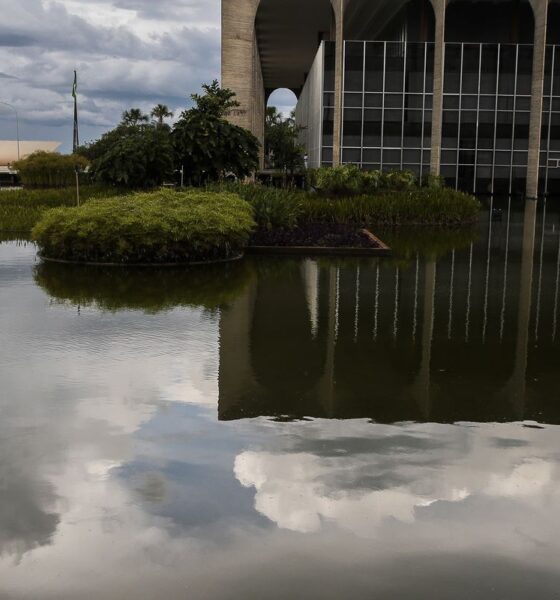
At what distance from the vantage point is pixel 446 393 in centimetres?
Result: 764

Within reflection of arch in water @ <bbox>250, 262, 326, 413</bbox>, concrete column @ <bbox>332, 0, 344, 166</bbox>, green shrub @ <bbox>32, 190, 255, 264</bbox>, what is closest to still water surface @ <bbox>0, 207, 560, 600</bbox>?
reflection of arch in water @ <bbox>250, 262, 326, 413</bbox>

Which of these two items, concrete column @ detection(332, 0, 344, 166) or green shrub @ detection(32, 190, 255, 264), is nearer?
green shrub @ detection(32, 190, 255, 264)

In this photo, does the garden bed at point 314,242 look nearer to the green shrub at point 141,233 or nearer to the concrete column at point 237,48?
the green shrub at point 141,233

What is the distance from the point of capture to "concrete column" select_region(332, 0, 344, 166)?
44.1m

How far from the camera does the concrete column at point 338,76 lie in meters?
44.1

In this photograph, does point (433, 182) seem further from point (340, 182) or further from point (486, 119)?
point (486, 119)

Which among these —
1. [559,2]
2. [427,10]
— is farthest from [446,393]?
[559,2]

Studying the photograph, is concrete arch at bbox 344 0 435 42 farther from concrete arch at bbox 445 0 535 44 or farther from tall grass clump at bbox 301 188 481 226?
tall grass clump at bbox 301 188 481 226

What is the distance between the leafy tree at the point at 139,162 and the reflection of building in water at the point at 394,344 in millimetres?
13330

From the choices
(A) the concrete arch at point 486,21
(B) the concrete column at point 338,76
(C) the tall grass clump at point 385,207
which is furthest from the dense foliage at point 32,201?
(A) the concrete arch at point 486,21

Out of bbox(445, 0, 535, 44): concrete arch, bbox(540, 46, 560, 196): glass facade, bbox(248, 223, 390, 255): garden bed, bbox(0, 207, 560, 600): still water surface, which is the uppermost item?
bbox(445, 0, 535, 44): concrete arch

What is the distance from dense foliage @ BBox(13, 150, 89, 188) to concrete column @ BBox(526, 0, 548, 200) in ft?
82.4

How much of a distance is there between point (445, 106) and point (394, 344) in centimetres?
3851

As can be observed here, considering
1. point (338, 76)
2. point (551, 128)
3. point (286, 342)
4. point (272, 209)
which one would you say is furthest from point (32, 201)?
point (551, 128)
